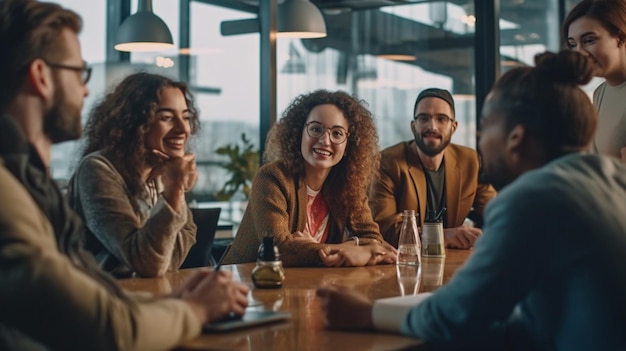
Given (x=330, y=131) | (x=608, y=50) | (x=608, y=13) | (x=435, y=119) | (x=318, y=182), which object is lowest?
(x=318, y=182)

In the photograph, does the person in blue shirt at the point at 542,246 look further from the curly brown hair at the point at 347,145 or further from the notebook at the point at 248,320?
the curly brown hair at the point at 347,145

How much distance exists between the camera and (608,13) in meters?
3.84

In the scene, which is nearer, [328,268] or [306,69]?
[328,268]

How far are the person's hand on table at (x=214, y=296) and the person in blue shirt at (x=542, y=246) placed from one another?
0.65 feet

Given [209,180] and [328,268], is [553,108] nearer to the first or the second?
[328,268]

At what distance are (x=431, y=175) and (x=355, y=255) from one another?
1.35 meters

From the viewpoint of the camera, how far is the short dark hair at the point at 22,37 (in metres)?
1.83

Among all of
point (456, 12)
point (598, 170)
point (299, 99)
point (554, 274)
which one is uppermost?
point (456, 12)

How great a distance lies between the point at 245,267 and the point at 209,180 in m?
3.29

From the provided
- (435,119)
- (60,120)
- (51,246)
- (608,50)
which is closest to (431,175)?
(435,119)

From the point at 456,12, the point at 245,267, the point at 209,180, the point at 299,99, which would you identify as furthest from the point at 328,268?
the point at 456,12

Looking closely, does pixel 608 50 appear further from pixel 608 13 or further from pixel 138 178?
pixel 138 178

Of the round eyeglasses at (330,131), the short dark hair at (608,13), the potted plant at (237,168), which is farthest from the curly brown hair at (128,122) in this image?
the potted plant at (237,168)

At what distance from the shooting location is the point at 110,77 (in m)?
5.49
